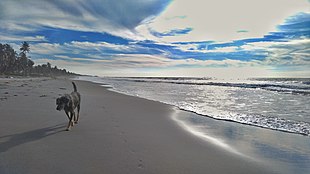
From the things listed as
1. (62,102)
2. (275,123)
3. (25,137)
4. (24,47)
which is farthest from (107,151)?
(24,47)

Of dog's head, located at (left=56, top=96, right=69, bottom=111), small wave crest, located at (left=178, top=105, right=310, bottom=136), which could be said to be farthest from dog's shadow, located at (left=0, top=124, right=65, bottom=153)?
small wave crest, located at (left=178, top=105, right=310, bottom=136)

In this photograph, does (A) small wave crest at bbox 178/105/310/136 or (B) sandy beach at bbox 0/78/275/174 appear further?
(A) small wave crest at bbox 178/105/310/136

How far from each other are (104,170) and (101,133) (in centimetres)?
262

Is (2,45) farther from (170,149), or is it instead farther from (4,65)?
(170,149)

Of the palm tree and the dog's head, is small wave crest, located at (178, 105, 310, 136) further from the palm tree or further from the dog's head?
the palm tree

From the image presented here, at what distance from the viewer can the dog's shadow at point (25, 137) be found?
5.42m

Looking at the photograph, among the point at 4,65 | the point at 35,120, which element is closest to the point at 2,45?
the point at 4,65

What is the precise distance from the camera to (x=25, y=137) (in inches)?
240

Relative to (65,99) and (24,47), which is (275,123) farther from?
(24,47)

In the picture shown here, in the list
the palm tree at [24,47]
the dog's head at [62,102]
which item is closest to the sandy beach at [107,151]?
the dog's head at [62,102]

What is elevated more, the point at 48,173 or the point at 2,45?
the point at 2,45

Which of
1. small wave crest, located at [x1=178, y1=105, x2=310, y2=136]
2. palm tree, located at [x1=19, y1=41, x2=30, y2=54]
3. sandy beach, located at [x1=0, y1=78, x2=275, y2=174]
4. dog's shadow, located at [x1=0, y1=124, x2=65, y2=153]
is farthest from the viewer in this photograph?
palm tree, located at [x1=19, y1=41, x2=30, y2=54]

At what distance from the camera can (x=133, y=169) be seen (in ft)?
14.4

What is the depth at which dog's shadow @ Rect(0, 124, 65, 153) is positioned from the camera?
5.42 metres
